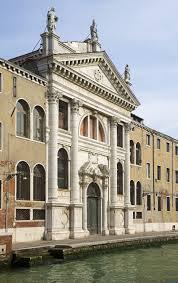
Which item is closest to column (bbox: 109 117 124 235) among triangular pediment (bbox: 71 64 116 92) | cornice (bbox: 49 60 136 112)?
cornice (bbox: 49 60 136 112)

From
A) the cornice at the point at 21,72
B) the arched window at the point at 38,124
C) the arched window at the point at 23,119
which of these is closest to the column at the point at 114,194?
the arched window at the point at 38,124

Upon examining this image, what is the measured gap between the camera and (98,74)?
33.2 metres

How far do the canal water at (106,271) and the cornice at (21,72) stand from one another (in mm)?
9798

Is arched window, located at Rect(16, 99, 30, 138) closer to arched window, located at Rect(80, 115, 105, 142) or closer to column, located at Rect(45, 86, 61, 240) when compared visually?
column, located at Rect(45, 86, 61, 240)

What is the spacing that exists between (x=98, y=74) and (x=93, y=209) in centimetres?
875

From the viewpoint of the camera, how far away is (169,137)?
46.1 meters

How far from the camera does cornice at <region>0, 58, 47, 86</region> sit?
80.7 feet

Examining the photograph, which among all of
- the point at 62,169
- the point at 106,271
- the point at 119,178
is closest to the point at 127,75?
the point at 119,178

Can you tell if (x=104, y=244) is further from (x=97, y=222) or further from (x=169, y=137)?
(x=169, y=137)

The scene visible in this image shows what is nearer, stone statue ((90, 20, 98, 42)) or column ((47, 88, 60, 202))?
column ((47, 88, 60, 202))

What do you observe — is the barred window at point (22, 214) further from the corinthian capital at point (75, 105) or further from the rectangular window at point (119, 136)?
the rectangular window at point (119, 136)

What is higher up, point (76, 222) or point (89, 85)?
point (89, 85)

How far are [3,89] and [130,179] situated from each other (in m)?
16.1

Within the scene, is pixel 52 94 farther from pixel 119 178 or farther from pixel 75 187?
pixel 119 178
